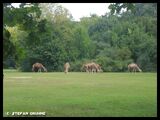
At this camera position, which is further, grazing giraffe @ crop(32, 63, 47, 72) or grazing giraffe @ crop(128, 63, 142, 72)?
grazing giraffe @ crop(128, 63, 142, 72)

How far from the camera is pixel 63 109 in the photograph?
509 inches

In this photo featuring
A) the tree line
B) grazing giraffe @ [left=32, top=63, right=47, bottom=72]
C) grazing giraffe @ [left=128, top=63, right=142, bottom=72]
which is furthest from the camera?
grazing giraffe @ [left=128, top=63, right=142, bottom=72]

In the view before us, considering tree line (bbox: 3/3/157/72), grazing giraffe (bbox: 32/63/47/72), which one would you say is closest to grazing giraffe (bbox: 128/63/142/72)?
tree line (bbox: 3/3/157/72)

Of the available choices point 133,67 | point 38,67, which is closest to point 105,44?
point 133,67

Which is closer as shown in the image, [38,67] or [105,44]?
[38,67]

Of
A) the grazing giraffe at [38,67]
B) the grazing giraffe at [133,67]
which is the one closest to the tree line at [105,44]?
the grazing giraffe at [38,67]

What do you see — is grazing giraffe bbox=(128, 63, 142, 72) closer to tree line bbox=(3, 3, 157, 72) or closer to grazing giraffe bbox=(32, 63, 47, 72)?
tree line bbox=(3, 3, 157, 72)

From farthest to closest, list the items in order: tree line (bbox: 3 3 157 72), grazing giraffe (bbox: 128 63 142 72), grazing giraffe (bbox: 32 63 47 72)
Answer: grazing giraffe (bbox: 128 63 142 72) → grazing giraffe (bbox: 32 63 47 72) → tree line (bbox: 3 3 157 72)

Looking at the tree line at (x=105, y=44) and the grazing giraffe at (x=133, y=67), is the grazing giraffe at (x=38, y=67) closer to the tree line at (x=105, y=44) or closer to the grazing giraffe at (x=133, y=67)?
the tree line at (x=105, y=44)

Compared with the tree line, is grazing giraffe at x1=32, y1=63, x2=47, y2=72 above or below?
below

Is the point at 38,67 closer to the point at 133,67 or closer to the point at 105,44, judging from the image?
the point at 133,67

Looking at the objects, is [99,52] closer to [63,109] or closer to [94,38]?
[94,38]

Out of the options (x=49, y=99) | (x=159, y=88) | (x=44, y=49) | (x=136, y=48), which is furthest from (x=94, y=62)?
(x=159, y=88)

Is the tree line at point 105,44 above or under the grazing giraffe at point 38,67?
above
